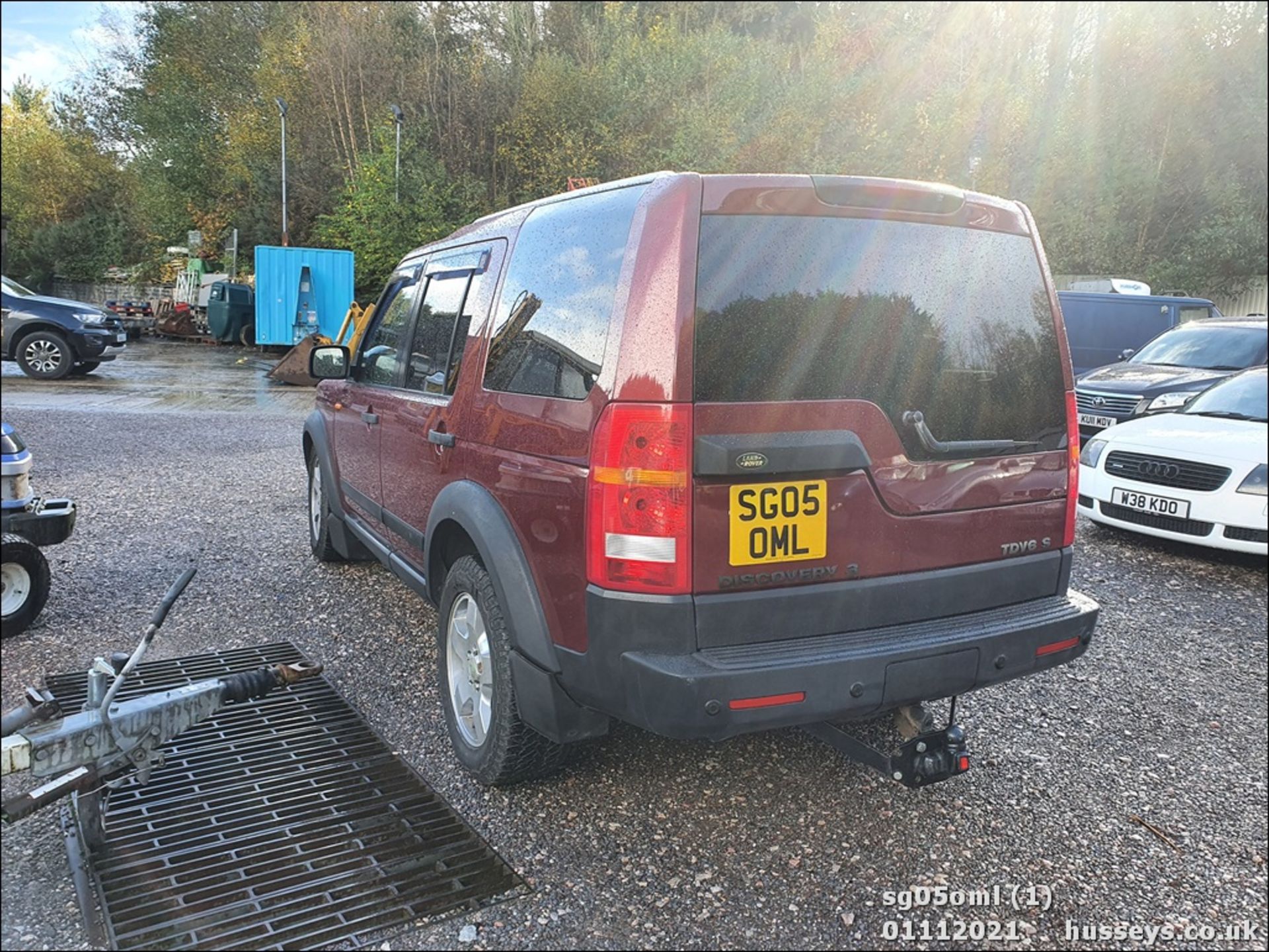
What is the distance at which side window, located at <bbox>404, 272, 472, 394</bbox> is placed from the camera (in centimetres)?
333

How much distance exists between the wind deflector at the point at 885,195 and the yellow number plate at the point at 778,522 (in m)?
0.79

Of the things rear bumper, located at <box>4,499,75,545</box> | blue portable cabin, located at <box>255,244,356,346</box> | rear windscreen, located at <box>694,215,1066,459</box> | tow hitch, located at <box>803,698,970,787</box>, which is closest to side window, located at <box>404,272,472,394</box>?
rear windscreen, located at <box>694,215,1066,459</box>

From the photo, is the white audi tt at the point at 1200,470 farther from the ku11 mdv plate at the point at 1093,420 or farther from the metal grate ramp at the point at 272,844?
the ku11 mdv plate at the point at 1093,420

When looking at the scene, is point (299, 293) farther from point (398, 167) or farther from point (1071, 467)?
point (1071, 467)

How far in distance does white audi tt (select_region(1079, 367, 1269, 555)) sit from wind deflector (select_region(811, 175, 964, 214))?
31.3 inches

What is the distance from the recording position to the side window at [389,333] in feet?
13.1

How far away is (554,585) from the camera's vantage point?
2457 mm

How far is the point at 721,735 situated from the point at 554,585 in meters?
0.60

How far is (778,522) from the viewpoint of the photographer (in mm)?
2256

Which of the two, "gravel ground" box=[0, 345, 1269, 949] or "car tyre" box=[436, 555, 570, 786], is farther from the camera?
"car tyre" box=[436, 555, 570, 786]

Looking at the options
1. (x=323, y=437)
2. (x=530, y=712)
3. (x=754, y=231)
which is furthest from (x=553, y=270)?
(x=323, y=437)

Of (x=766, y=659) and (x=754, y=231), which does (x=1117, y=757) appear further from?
(x=754, y=231)

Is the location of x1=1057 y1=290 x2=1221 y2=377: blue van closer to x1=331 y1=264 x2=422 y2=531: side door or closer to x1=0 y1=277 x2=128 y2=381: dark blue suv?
x1=331 y1=264 x2=422 y2=531: side door
